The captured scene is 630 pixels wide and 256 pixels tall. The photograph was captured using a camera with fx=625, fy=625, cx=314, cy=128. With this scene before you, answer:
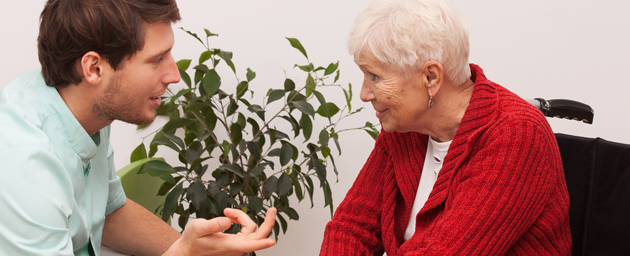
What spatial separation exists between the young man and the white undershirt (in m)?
0.43

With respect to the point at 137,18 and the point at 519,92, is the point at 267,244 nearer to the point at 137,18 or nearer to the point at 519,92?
the point at 137,18

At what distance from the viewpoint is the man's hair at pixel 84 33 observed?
1.43 m

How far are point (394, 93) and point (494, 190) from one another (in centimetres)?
32

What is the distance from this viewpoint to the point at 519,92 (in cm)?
273

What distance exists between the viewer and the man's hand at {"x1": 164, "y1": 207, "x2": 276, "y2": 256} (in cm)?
130

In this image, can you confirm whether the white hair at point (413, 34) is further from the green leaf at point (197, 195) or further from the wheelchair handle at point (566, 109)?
the green leaf at point (197, 195)

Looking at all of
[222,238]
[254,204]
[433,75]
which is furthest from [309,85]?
[222,238]

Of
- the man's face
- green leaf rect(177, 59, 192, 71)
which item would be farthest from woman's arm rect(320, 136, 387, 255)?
green leaf rect(177, 59, 192, 71)

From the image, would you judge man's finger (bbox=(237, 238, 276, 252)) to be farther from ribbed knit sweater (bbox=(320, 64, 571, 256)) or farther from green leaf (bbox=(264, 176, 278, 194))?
green leaf (bbox=(264, 176, 278, 194))

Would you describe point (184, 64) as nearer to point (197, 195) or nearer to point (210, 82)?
point (210, 82)

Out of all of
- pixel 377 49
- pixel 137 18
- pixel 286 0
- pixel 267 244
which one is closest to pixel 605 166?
pixel 377 49

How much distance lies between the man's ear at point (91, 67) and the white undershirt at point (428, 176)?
0.83 metres

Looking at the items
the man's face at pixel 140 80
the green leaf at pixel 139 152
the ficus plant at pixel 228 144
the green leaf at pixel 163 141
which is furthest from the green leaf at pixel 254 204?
the man's face at pixel 140 80

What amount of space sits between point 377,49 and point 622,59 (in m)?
1.65
